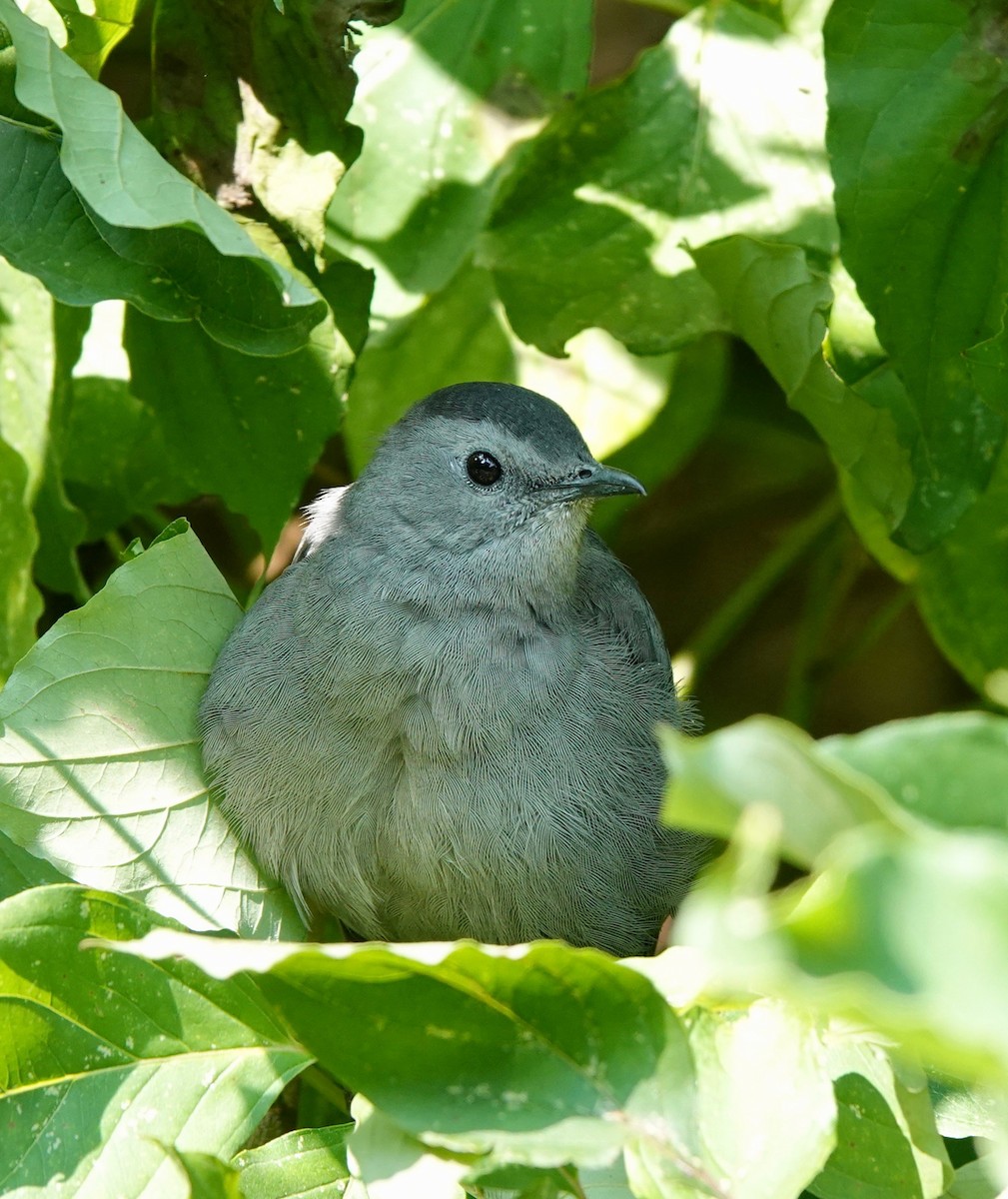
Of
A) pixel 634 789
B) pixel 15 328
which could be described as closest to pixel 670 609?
pixel 634 789

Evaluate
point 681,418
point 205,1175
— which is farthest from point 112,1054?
point 681,418

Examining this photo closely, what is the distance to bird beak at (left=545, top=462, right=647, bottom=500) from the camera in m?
3.36

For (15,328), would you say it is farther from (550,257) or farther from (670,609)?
(670,609)

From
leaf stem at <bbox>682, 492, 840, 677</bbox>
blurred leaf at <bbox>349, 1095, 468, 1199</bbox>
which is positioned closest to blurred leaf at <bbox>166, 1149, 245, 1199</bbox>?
blurred leaf at <bbox>349, 1095, 468, 1199</bbox>

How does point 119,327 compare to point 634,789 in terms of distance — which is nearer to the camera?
point 634,789

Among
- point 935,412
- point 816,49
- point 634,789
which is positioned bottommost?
point 634,789

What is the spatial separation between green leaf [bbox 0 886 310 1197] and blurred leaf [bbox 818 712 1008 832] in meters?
1.21

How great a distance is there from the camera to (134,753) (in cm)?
288

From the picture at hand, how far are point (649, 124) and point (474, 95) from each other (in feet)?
1.47

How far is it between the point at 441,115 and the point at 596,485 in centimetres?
101

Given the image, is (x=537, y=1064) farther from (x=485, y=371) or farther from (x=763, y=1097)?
(x=485, y=371)

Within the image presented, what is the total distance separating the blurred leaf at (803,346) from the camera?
285cm

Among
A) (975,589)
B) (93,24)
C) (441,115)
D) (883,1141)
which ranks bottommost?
(975,589)

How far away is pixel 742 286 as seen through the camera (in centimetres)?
296
